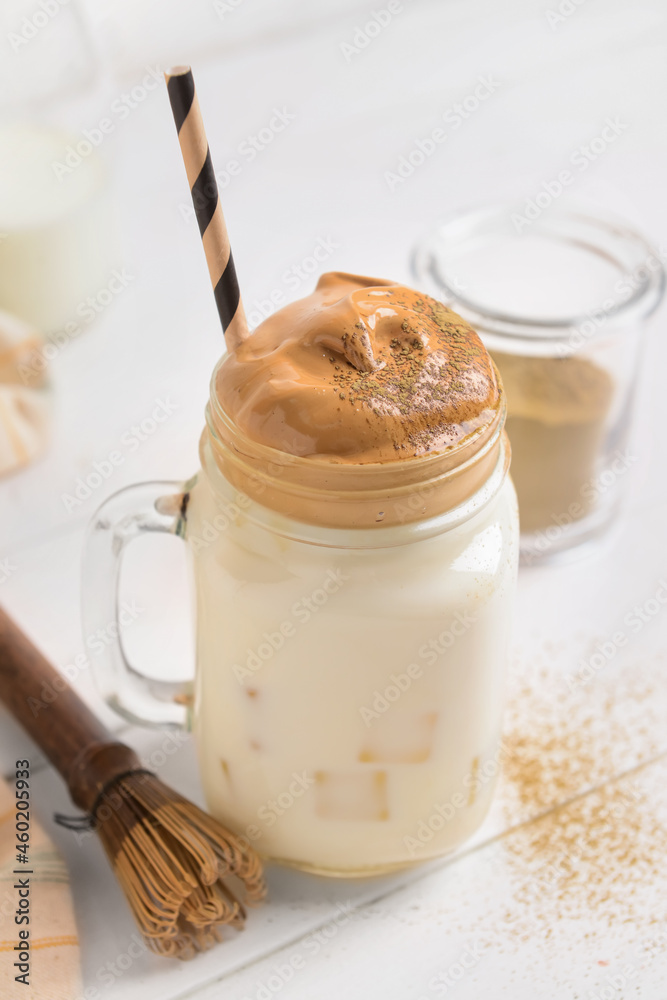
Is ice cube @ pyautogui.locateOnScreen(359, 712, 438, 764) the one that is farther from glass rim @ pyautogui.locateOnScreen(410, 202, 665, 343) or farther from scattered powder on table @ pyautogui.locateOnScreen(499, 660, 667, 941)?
glass rim @ pyautogui.locateOnScreen(410, 202, 665, 343)

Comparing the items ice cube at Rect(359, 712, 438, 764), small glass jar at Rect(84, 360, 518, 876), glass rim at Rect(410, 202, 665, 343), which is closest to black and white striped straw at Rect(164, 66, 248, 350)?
small glass jar at Rect(84, 360, 518, 876)

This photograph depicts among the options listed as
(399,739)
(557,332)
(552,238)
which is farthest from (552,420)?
(399,739)

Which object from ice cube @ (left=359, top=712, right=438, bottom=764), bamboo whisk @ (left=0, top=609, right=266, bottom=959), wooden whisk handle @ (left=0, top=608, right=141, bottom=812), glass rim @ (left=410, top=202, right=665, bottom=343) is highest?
glass rim @ (left=410, top=202, right=665, bottom=343)

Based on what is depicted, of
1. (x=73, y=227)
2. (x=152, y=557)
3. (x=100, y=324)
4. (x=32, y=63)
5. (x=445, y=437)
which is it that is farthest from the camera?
(x=32, y=63)

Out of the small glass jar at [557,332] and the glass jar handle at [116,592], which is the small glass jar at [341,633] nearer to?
the glass jar handle at [116,592]

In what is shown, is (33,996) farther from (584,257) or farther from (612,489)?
(584,257)

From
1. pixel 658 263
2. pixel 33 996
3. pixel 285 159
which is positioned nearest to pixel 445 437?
pixel 33 996
